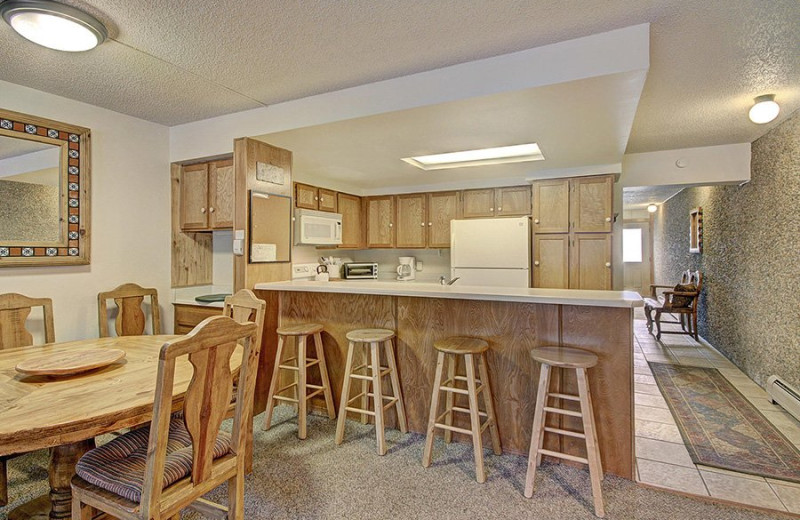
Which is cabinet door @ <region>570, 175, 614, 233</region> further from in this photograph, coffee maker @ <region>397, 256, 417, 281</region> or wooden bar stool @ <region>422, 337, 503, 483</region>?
wooden bar stool @ <region>422, 337, 503, 483</region>

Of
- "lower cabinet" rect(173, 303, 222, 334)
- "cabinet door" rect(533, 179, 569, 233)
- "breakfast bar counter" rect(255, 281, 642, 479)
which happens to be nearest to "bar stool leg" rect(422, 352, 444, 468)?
"breakfast bar counter" rect(255, 281, 642, 479)

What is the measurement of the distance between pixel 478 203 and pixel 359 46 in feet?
9.27

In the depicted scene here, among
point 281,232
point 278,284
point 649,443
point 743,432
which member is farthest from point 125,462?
point 743,432

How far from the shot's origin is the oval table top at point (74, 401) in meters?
1.15

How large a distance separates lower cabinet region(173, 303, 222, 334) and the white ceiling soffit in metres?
1.44

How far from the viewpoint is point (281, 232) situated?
3271mm

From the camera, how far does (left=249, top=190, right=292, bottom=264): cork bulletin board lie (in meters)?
3.00

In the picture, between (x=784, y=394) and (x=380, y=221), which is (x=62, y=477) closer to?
(x=380, y=221)

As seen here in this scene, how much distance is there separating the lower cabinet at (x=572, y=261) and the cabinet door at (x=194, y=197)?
313 cm

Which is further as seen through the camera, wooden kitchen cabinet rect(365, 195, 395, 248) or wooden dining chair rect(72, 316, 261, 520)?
wooden kitchen cabinet rect(365, 195, 395, 248)

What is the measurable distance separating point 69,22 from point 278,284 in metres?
1.82

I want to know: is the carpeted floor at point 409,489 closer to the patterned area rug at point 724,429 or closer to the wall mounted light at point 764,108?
the patterned area rug at point 724,429

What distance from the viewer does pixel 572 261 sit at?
3.95 meters

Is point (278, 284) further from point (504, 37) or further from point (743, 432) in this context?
point (743, 432)
